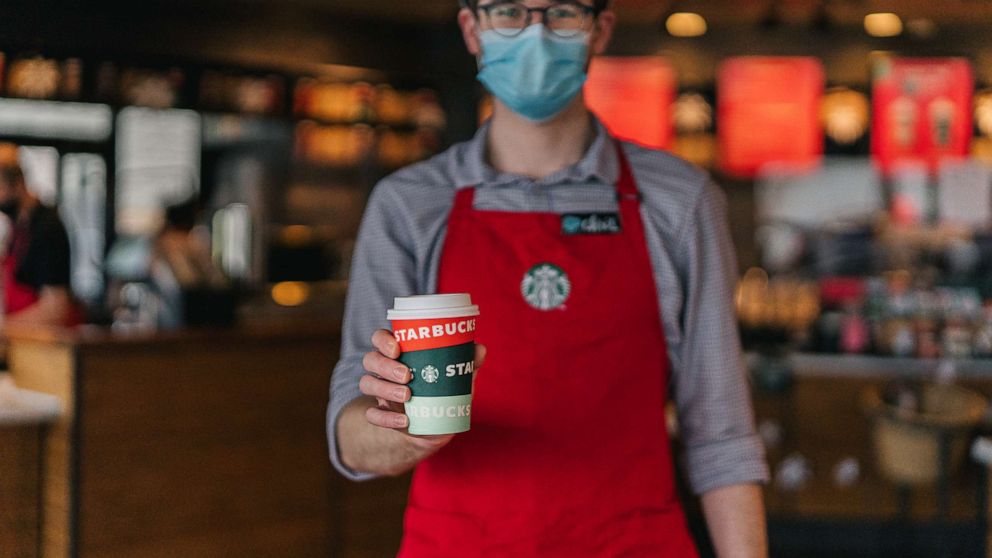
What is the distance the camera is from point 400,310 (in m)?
1.16

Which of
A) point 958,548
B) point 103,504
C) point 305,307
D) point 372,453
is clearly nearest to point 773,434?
point 958,548

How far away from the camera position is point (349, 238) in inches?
326

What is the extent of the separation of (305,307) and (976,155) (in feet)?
16.8

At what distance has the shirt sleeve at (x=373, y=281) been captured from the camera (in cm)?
145

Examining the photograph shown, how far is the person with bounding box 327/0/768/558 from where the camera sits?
4.61 feet

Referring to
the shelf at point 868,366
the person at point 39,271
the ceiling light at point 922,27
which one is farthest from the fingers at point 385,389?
the ceiling light at point 922,27

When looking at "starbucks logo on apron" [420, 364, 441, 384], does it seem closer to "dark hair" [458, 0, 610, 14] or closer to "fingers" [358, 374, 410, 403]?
"fingers" [358, 374, 410, 403]

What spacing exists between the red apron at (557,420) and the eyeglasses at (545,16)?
0.95 feet

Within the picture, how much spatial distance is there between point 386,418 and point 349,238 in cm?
722

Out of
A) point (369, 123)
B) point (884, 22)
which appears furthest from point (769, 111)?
point (369, 123)

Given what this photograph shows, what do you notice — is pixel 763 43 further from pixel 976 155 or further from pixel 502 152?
pixel 502 152

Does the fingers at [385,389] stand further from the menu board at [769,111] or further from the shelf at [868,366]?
the menu board at [769,111]

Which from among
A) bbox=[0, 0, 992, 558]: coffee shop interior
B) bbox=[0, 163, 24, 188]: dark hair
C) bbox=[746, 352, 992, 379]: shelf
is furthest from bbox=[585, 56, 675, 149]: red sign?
bbox=[0, 163, 24, 188]: dark hair

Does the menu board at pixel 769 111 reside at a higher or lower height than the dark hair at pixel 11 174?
higher
